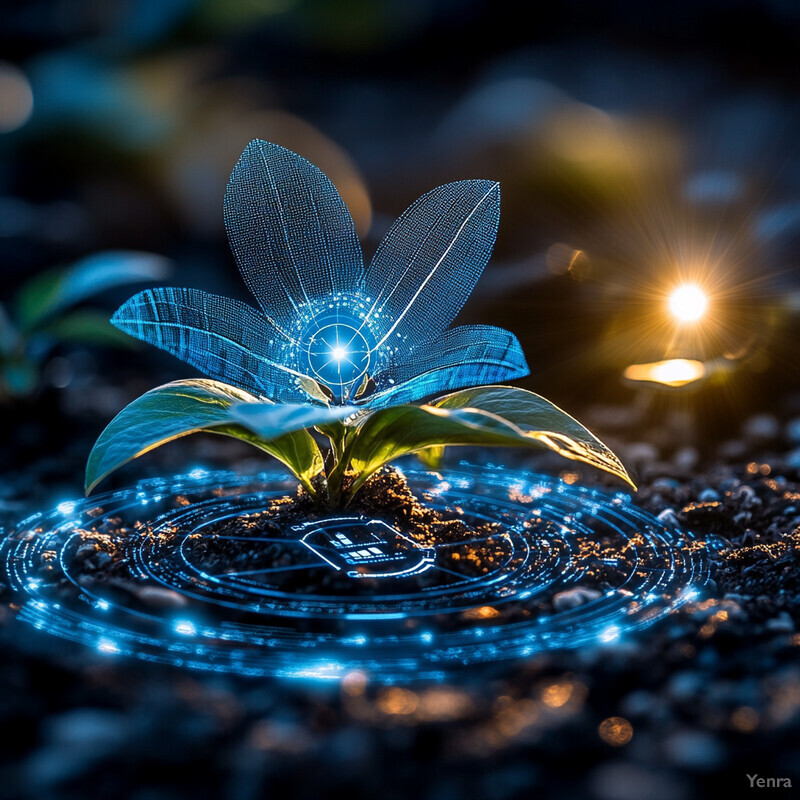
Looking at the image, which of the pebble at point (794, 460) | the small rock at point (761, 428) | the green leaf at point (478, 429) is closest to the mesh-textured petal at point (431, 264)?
the green leaf at point (478, 429)

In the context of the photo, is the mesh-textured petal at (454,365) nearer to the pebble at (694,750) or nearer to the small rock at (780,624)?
the small rock at (780,624)

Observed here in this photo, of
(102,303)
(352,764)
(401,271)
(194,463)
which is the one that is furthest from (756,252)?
(102,303)

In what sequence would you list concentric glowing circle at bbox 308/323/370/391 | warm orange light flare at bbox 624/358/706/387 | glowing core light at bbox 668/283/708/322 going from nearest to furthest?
concentric glowing circle at bbox 308/323/370/391 < warm orange light flare at bbox 624/358/706/387 < glowing core light at bbox 668/283/708/322

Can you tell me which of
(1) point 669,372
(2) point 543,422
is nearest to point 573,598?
(2) point 543,422

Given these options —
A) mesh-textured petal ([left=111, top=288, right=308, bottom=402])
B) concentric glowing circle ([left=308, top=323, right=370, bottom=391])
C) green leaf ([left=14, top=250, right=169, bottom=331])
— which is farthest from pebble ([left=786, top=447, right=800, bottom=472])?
green leaf ([left=14, top=250, right=169, bottom=331])

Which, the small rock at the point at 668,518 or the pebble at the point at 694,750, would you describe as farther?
the small rock at the point at 668,518

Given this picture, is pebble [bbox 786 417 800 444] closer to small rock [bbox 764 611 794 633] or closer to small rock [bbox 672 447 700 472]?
small rock [bbox 672 447 700 472]

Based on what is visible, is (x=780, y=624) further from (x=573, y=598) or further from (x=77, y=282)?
(x=77, y=282)
